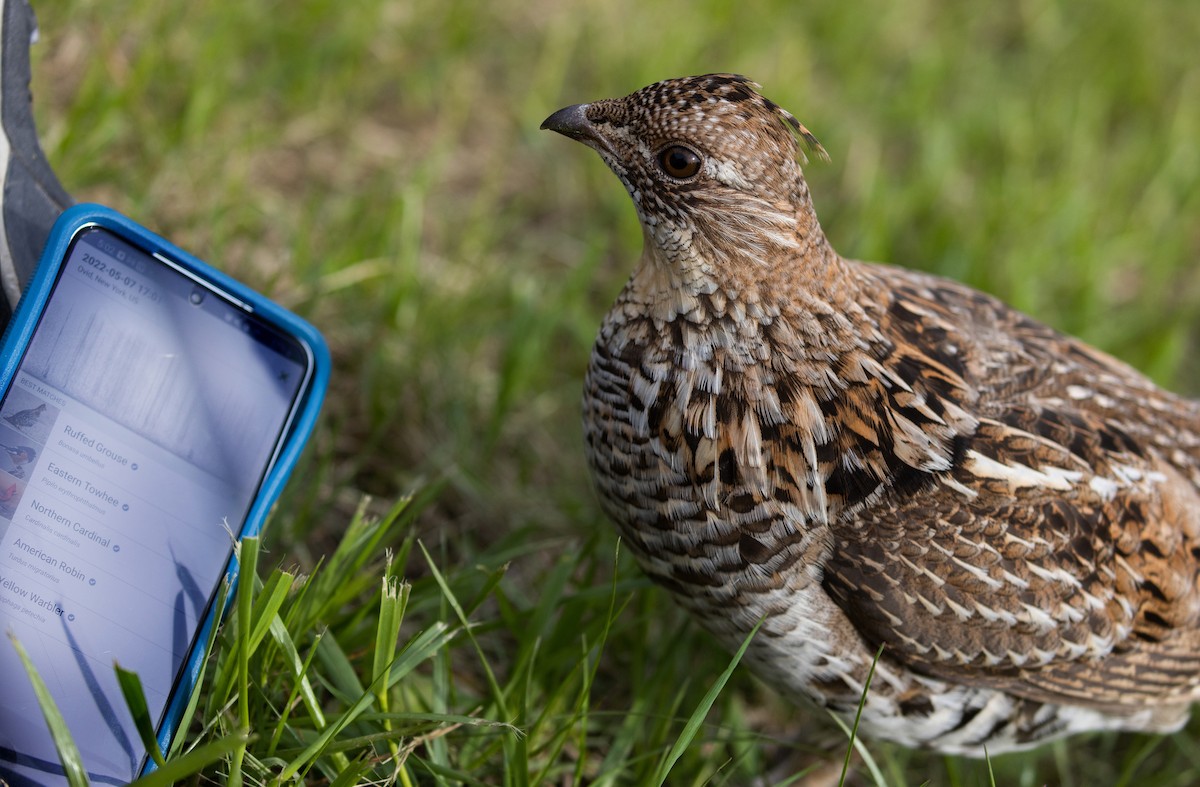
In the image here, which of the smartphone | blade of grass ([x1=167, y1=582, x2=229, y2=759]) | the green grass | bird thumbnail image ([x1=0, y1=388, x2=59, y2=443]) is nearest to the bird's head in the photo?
the green grass

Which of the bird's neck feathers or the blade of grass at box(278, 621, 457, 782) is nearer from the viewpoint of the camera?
the blade of grass at box(278, 621, 457, 782)

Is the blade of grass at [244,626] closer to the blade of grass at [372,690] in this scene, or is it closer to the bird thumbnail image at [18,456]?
the blade of grass at [372,690]

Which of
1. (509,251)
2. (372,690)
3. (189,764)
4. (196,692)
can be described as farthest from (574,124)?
(509,251)

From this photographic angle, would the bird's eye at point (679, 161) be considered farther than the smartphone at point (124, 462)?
Yes

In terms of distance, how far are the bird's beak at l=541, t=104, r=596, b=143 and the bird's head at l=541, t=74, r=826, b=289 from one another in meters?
0.09

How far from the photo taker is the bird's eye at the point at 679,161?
251 centimetres

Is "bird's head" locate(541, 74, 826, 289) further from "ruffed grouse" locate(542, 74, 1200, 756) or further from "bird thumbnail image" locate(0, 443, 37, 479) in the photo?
"bird thumbnail image" locate(0, 443, 37, 479)

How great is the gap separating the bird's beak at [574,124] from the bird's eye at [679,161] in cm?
24

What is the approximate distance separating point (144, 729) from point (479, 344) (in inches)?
89.4

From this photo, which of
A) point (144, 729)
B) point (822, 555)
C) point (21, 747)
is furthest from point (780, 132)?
point (21, 747)

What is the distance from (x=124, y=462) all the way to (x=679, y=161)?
1.42 m

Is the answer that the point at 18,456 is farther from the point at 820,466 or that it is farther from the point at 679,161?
the point at 820,466

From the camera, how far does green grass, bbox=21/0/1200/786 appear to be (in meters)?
2.67

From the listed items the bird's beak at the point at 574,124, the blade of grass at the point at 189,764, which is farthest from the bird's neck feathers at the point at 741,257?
the blade of grass at the point at 189,764
